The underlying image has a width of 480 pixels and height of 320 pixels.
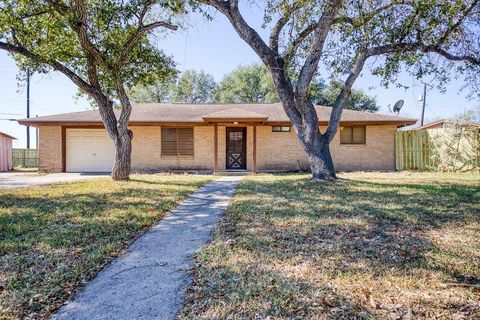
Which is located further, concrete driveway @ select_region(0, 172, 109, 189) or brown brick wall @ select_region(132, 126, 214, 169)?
brown brick wall @ select_region(132, 126, 214, 169)

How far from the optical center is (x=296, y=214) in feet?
18.1

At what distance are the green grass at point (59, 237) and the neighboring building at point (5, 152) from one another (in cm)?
1446

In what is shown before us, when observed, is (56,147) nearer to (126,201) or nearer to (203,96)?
(126,201)

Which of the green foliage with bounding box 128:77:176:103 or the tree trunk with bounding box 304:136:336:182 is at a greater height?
the green foliage with bounding box 128:77:176:103

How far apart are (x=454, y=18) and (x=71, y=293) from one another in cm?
1075

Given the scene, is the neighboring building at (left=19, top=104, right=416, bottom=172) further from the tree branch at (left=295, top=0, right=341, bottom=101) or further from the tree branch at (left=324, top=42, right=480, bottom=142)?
the tree branch at (left=295, top=0, right=341, bottom=101)

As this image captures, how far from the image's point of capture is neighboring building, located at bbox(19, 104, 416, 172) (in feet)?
53.4

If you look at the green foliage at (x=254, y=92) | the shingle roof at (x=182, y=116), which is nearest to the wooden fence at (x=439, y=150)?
the shingle roof at (x=182, y=116)

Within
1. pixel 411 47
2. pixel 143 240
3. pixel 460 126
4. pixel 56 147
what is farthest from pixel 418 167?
pixel 56 147

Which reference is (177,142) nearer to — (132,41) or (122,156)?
(122,156)

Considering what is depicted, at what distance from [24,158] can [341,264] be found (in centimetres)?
2630

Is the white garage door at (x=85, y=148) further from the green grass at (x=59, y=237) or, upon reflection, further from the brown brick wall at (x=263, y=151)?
the green grass at (x=59, y=237)

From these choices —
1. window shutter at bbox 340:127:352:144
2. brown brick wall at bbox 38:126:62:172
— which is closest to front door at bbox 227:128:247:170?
window shutter at bbox 340:127:352:144

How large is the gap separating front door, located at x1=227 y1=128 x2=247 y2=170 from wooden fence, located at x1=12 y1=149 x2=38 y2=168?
16017mm
